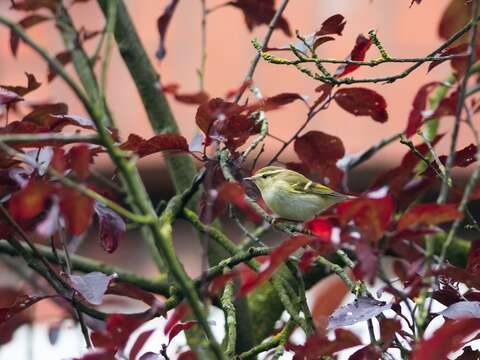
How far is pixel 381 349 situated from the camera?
1.06 meters

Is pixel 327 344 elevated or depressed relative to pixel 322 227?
depressed

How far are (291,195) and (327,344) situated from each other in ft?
4.06

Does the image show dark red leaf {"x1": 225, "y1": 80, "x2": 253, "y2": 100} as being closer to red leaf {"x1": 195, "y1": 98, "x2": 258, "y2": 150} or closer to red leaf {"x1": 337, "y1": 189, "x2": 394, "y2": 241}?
red leaf {"x1": 195, "y1": 98, "x2": 258, "y2": 150}

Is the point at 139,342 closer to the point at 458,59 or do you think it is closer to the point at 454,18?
the point at 458,59

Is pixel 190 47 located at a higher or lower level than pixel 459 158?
higher

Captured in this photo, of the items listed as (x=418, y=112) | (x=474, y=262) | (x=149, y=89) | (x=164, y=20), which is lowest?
(x=474, y=262)

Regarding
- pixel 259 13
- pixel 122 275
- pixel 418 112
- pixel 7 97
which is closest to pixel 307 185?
pixel 259 13

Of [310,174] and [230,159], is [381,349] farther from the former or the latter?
[310,174]

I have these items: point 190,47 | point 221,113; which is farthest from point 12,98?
point 190,47

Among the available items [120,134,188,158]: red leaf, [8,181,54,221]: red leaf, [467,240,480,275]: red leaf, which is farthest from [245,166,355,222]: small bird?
[8,181,54,221]: red leaf

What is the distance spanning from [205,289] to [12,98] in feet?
1.85

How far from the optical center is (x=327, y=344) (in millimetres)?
1026

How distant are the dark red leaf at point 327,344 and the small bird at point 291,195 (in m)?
1.11

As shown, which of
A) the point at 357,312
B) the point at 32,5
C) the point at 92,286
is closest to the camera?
the point at 357,312
